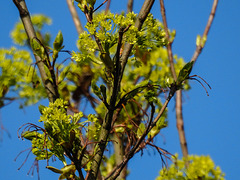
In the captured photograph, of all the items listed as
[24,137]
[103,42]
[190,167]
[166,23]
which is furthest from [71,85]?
[103,42]

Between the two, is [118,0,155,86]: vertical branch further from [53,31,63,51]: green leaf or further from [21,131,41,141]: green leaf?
[21,131,41,141]: green leaf

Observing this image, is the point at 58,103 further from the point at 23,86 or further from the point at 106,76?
the point at 23,86

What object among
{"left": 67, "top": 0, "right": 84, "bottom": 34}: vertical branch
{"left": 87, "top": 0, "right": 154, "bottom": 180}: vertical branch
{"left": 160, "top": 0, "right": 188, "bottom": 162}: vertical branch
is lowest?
{"left": 87, "top": 0, "right": 154, "bottom": 180}: vertical branch

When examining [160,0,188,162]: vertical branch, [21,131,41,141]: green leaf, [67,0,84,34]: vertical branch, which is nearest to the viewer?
[21,131,41,141]: green leaf

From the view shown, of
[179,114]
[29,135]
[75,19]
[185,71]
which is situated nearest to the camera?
[185,71]

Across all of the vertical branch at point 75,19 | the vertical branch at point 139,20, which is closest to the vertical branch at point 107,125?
the vertical branch at point 139,20

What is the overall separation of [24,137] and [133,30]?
537mm

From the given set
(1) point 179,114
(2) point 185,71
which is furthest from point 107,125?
(1) point 179,114

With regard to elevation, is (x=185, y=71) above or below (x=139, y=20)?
below

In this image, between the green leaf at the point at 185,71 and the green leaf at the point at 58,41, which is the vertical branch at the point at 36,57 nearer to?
the green leaf at the point at 58,41

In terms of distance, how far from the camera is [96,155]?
123 centimetres

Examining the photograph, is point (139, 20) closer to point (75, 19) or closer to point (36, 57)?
point (36, 57)

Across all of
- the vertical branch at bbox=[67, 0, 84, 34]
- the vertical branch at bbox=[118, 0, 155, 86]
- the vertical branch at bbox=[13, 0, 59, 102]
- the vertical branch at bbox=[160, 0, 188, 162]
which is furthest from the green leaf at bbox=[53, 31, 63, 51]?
the vertical branch at bbox=[67, 0, 84, 34]

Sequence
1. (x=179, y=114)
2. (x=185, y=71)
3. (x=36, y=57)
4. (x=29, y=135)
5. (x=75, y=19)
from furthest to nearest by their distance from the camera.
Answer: (x=75, y=19) → (x=179, y=114) → (x=36, y=57) → (x=29, y=135) → (x=185, y=71)
